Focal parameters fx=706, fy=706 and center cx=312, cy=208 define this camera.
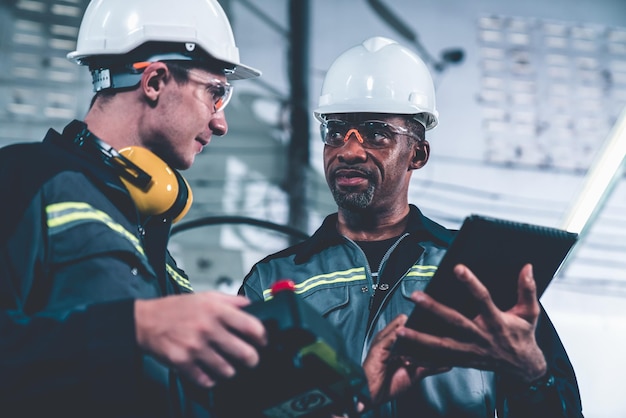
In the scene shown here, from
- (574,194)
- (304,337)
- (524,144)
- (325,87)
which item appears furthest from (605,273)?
(304,337)

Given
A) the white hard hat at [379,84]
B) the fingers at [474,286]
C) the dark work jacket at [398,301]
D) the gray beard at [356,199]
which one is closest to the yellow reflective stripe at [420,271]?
the dark work jacket at [398,301]

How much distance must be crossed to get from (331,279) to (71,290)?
46.8 inches

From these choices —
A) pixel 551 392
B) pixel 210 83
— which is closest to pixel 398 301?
pixel 551 392

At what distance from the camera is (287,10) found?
14.0 ft

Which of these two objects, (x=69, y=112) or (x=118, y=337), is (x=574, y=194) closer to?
(x=69, y=112)

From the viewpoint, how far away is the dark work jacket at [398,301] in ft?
6.59

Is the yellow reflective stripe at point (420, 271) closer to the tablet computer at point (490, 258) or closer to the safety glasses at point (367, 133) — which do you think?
the safety glasses at point (367, 133)

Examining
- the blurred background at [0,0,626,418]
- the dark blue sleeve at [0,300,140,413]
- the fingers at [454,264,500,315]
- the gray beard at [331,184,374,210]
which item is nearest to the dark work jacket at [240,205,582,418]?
the gray beard at [331,184,374,210]

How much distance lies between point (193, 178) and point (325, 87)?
164 centimetres

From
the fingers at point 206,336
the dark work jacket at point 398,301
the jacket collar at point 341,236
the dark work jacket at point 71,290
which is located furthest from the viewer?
the jacket collar at point 341,236

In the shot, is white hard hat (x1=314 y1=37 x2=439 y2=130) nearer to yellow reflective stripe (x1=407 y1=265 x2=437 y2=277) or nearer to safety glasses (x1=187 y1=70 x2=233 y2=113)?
yellow reflective stripe (x1=407 y1=265 x2=437 y2=277)

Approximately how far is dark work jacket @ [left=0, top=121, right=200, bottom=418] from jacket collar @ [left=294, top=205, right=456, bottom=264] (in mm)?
927

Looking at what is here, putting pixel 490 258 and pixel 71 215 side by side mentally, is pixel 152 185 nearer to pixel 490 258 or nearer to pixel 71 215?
pixel 71 215

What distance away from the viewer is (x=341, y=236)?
2.39 metres
